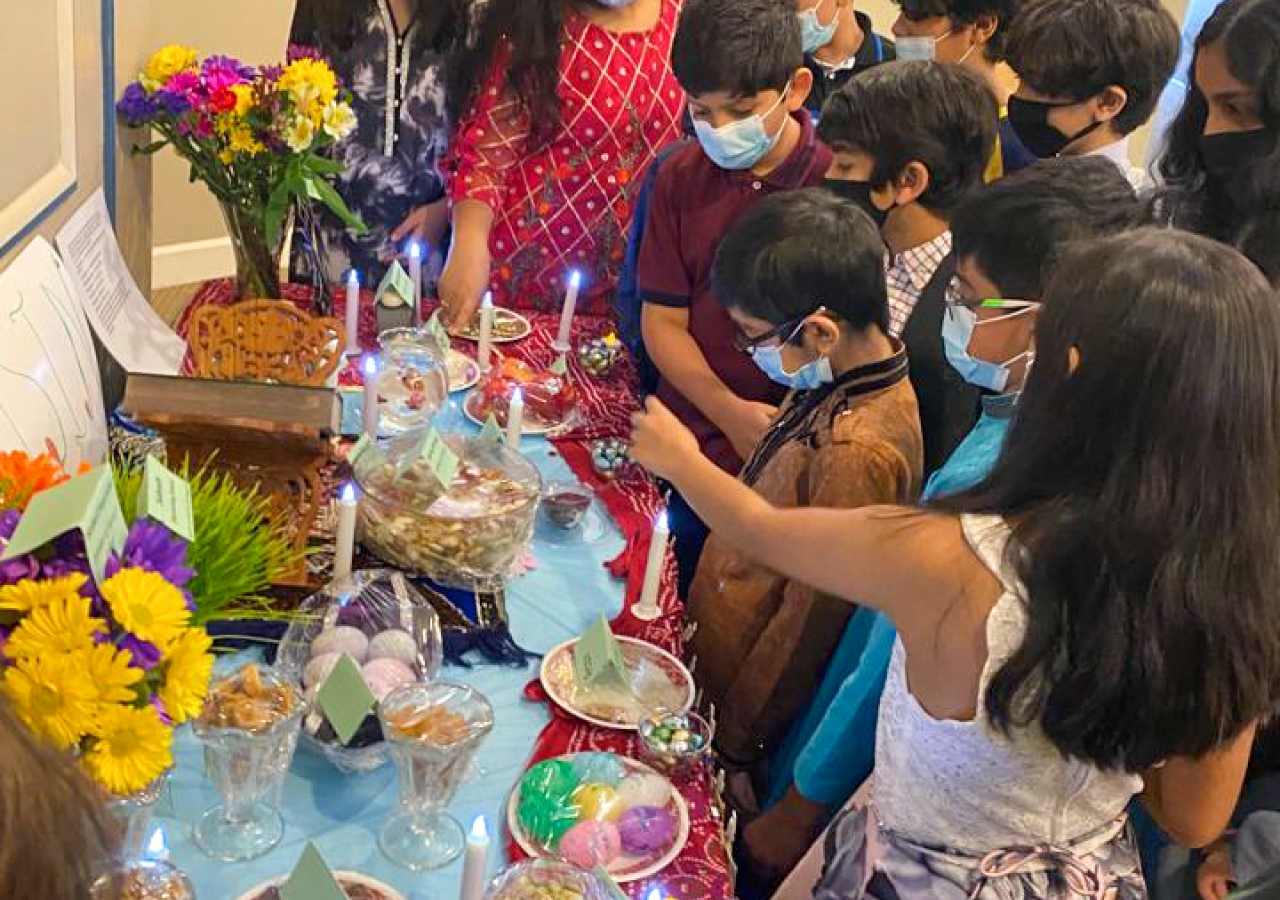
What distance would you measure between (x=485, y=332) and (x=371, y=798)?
1.00 metres

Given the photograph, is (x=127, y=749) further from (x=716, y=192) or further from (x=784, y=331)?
(x=716, y=192)

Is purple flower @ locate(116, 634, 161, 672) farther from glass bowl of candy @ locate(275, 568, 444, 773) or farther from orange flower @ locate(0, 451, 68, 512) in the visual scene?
glass bowl of candy @ locate(275, 568, 444, 773)

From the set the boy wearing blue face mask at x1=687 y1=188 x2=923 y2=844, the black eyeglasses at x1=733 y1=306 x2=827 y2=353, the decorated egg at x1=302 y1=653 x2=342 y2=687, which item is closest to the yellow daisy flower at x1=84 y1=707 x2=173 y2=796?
the decorated egg at x1=302 y1=653 x2=342 y2=687

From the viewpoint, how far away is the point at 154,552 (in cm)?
87

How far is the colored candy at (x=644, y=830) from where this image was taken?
1126 mm

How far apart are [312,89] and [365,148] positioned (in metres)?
0.48

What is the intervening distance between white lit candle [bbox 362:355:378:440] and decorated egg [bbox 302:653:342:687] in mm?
485

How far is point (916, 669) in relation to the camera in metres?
1.17

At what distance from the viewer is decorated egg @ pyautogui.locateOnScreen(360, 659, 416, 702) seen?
3.85 ft

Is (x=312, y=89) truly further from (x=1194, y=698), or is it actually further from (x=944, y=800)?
(x=1194, y=698)

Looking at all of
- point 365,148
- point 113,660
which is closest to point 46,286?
point 113,660

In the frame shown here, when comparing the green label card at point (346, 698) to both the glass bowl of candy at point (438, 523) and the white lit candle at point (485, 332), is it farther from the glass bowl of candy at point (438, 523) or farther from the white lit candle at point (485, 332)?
the white lit candle at point (485, 332)

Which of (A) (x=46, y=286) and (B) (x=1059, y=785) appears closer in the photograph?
(B) (x=1059, y=785)

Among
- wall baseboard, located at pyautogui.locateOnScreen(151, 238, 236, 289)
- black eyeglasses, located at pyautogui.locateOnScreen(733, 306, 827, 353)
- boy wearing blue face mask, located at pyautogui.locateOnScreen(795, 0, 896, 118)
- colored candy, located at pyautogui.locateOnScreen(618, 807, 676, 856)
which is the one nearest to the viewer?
colored candy, located at pyautogui.locateOnScreen(618, 807, 676, 856)
